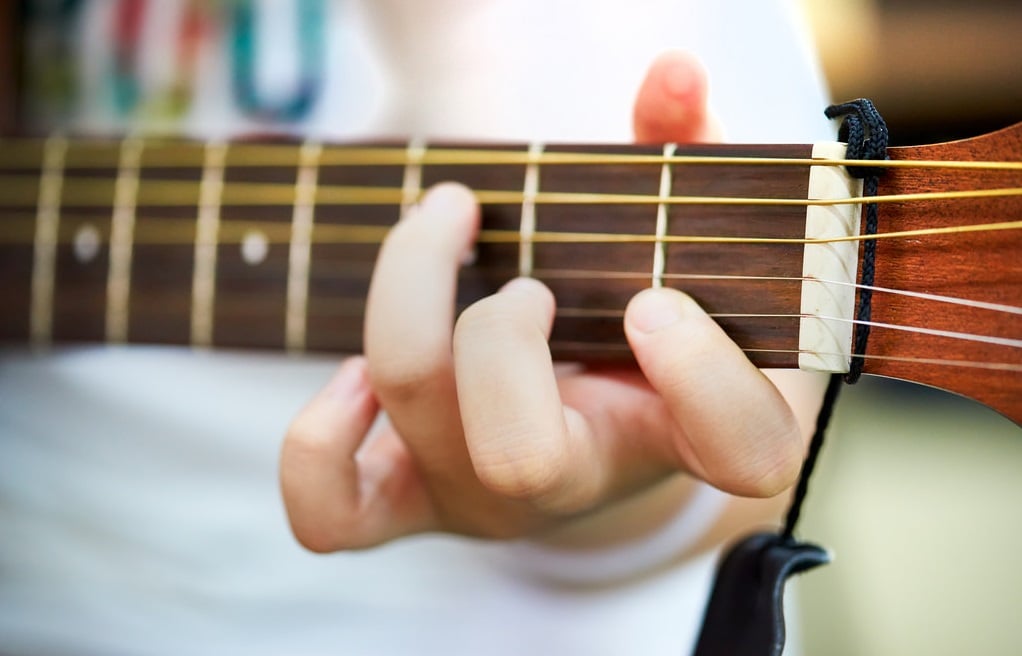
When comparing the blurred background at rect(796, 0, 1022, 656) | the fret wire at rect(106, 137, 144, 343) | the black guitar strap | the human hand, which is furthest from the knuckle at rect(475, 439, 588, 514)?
the blurred background at rect(796, 0, 1022, 656)

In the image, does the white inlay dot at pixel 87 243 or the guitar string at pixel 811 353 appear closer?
the guitar string at pixel 811 353

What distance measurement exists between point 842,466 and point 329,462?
107cm

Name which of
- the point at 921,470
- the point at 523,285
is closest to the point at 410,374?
the point at 523,285

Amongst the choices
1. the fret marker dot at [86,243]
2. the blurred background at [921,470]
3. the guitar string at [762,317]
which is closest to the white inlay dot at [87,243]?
the fret marker dot at [86,243]

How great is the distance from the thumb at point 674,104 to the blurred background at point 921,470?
2.61 feet

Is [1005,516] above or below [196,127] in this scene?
below

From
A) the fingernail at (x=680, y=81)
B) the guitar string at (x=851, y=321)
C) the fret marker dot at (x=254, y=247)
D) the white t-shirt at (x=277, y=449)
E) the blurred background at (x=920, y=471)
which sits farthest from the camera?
the blurred background at (x=920, y=471)

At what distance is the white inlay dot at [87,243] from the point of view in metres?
0.62

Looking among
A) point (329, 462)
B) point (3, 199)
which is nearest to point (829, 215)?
point (329, 462)

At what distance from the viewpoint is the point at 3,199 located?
0.66 metres

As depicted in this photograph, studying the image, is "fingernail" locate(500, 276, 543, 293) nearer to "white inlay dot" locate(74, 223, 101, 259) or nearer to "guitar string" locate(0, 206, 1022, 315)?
"guitar string" locate(0, 206, 1022, 315)

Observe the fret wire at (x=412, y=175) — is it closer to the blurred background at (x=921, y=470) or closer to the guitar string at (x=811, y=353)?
the guitar string at (x=811, y=353)

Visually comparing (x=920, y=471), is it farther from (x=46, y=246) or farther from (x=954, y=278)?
(x=46, y=246)

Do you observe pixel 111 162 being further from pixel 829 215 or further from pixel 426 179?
pixel 829 215
